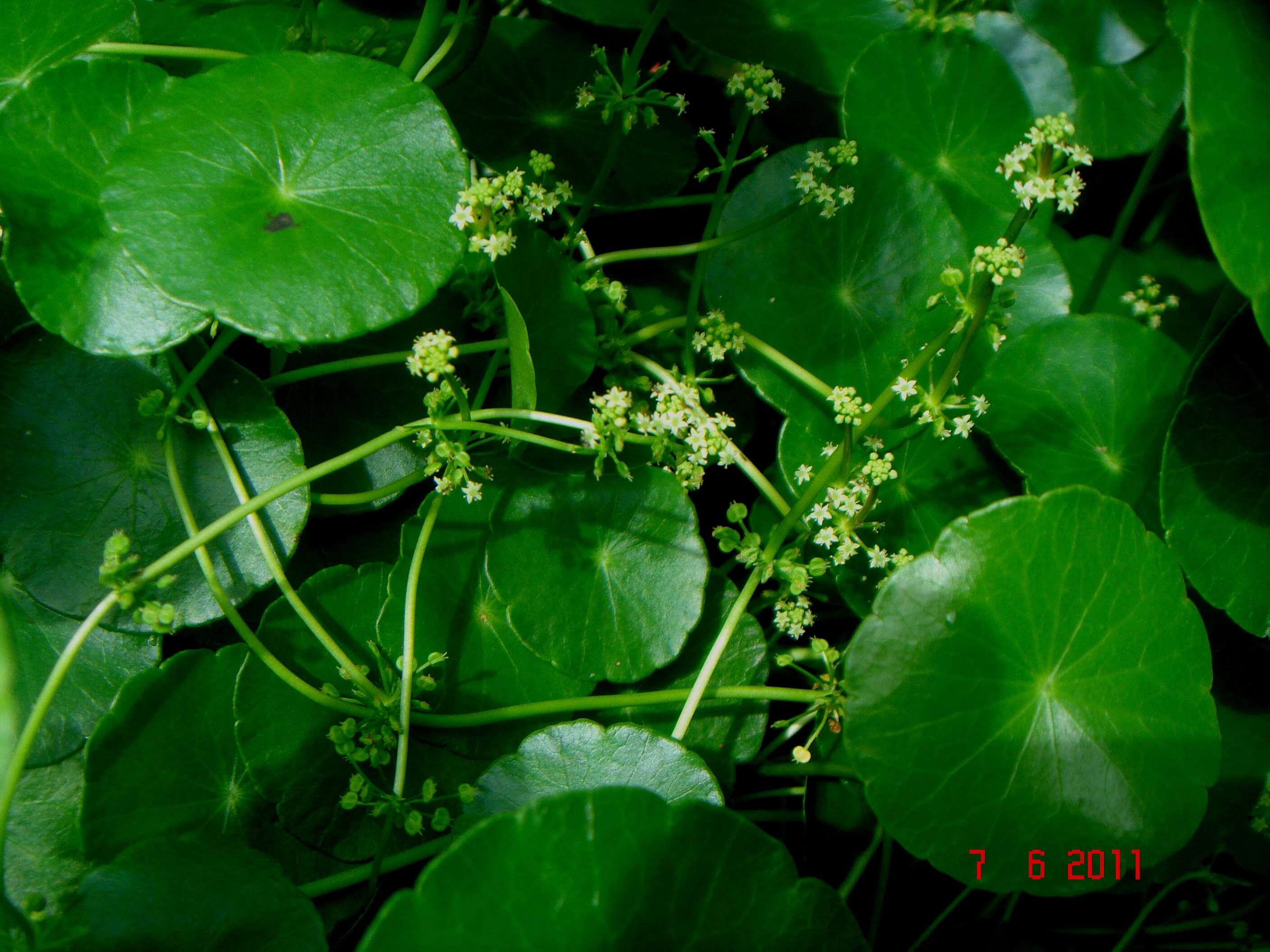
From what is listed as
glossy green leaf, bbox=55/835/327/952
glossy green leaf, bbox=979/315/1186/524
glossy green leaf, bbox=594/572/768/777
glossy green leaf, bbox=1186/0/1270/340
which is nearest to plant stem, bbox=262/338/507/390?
glossy green leaf, bbox=594/572/768/777

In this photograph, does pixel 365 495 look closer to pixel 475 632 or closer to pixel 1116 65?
pixel 475 632

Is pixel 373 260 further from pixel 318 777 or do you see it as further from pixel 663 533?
pixel 318 777

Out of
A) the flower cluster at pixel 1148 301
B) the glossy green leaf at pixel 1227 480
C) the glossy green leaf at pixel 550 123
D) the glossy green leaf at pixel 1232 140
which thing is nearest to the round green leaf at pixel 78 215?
the glossy green leaf at pixel 550 123

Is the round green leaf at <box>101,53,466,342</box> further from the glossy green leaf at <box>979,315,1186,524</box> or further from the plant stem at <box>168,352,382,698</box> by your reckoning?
the glossy green leaf at <box>979,315,1186,524</box>

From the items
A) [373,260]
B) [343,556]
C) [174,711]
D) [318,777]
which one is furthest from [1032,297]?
[174,711]

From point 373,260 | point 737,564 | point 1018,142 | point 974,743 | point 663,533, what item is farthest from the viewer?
point 1018,142

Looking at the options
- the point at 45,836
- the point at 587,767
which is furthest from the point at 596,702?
the point at 45,836

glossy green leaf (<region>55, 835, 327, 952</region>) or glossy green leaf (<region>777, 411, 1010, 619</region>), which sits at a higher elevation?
glossy green leaf (<region>777, 411, 1010, 619</region>)
